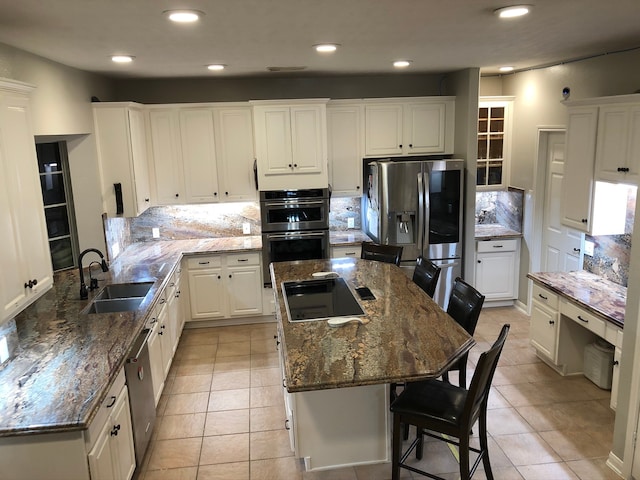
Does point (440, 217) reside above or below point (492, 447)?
above

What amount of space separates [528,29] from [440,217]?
2569mm

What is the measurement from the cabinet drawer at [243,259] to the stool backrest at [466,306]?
2613 millimetres

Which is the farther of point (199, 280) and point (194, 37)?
A: point (199, 280)

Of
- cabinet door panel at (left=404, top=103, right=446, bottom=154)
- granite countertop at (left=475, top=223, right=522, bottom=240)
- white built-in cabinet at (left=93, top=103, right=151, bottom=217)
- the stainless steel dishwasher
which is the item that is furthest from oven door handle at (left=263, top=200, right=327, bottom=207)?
the stainless steel dishwasher

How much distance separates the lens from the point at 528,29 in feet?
10.5

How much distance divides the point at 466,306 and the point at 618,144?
5.99ft

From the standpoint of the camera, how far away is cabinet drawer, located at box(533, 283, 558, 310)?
4324 millimetres

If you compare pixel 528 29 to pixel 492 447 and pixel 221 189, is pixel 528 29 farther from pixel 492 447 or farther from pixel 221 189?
pixel 221 189

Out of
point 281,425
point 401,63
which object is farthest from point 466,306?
point 401,63

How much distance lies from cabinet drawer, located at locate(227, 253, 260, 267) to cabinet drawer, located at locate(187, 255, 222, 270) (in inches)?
4.7

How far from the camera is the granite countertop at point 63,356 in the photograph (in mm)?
2295

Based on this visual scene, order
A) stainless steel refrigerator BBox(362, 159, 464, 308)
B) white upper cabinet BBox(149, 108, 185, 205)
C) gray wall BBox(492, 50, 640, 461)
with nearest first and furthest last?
gray wall BBox(492, 50, 640, 461) < stainless steel refrigerator BBox(362, 159, 464, 308) < white upper cabinet BBox(149, 108, 185, 205)

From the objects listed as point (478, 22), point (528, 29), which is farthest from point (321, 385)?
point (528, 29)

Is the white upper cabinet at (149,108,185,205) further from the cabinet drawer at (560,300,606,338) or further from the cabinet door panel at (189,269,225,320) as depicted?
the cabinet drawer at (560,300,606,338)
